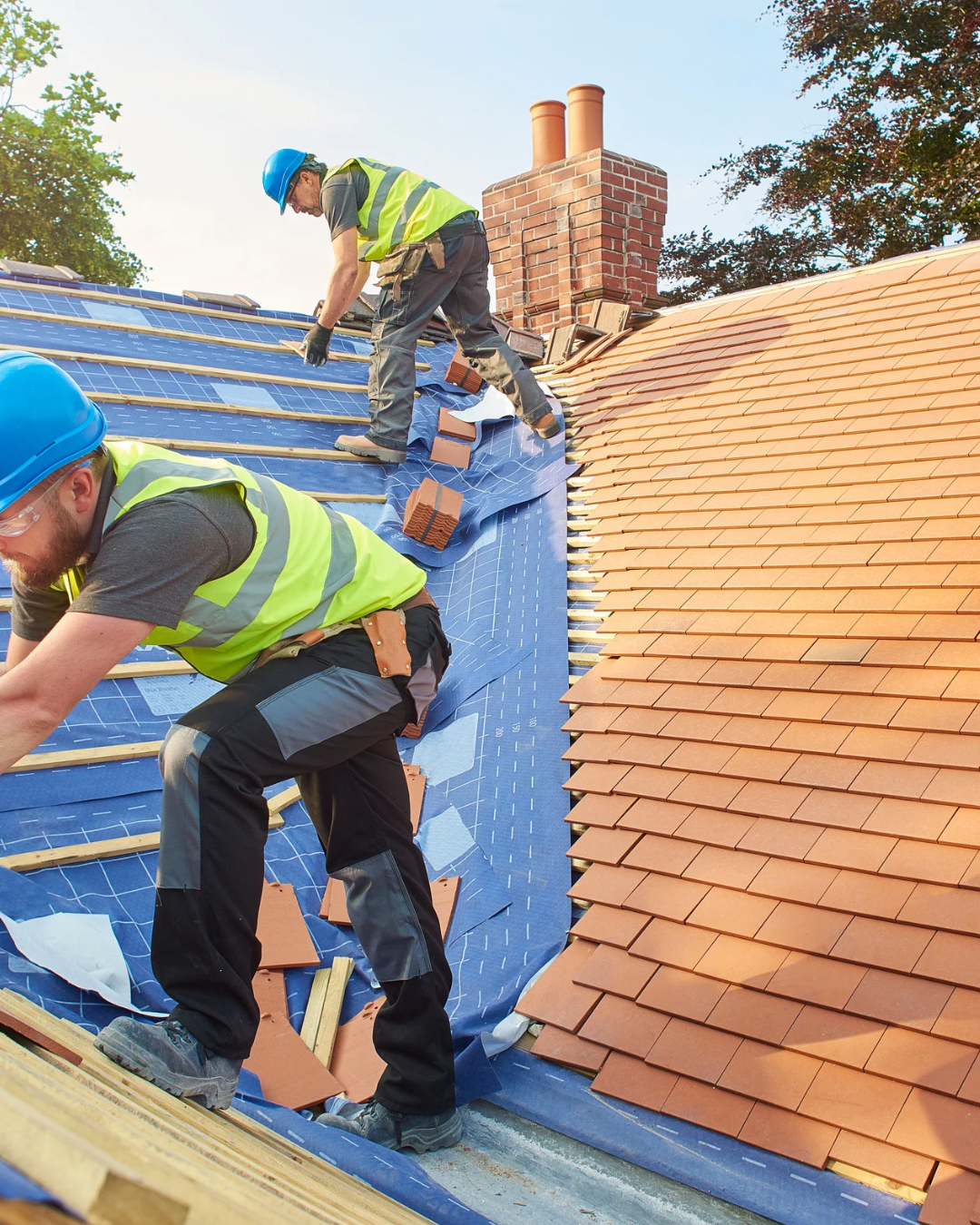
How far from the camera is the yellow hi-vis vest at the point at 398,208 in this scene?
4961mm

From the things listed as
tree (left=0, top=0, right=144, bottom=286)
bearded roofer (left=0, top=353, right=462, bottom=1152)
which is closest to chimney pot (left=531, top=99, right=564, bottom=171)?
bearded roofer (left=0, top=353, right=462, bottom=1152)

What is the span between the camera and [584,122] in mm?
7957

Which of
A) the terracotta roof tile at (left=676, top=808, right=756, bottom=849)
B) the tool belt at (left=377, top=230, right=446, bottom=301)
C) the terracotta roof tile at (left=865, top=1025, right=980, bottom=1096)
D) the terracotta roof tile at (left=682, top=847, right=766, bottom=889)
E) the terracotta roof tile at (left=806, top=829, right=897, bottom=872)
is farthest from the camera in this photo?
the tool belt at (left=377, top=230, right=446, bottom=301)

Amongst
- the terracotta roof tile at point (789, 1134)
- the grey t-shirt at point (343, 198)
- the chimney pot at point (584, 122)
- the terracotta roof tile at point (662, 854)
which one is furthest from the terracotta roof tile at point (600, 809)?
the chimney pot at point (584, 122)

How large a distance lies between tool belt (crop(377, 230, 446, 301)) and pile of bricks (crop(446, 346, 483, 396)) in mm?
882

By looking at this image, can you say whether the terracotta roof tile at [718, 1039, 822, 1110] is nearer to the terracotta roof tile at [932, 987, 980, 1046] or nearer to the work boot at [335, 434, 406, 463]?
the terracotta roof tile at [932, 987, 980, 1046]

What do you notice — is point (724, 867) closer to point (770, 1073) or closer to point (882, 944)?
point (882, 944)

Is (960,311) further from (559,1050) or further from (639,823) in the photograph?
(559,1050)

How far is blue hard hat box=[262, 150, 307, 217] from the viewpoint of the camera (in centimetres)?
483

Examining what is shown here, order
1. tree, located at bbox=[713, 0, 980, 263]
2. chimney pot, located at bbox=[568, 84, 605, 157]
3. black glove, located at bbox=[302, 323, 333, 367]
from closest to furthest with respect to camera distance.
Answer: black glove, located at bbox=[302, 323, 333, 367] → chimney pot, located at bbox=[568, 84, 605, 157] → tree, located at bbox=[713, 0, 980, 263]

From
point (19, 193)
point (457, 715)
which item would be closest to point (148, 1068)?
point (457, 715)

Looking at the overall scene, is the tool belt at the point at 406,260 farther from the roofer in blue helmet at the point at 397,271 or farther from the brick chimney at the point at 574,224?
the brick chimney at the point at 574,224

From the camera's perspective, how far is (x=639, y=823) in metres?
2.95

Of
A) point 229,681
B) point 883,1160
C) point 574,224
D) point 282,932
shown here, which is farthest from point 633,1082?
point 574,224
